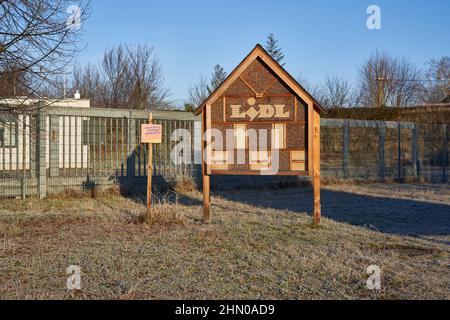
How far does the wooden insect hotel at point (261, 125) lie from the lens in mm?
10438

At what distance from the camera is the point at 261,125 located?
10.7 metres

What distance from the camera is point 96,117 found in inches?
643

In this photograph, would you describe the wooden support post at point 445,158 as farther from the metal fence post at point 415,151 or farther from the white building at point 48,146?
the white building at point 48,146

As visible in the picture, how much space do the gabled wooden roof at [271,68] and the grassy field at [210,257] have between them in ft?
8.20

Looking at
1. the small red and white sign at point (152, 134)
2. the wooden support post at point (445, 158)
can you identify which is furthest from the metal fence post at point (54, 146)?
the wooden support post at point (445, 158)

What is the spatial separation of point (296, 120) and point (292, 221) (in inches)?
84.6

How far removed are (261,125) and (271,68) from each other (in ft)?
3.69

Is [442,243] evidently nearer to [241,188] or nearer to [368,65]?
[241,188]

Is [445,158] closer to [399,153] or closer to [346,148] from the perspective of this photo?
[399,153]

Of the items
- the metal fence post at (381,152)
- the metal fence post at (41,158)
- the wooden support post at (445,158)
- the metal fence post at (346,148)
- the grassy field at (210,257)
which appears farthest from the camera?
the metal fence post at (381,152)

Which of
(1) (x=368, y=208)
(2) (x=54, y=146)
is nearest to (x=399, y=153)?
(1) (x=368, y=208)

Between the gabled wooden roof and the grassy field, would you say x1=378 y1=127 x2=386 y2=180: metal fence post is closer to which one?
the grassy field

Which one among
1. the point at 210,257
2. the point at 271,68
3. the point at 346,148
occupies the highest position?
the point at 271,68

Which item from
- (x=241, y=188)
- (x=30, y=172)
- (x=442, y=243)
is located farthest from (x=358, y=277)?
(x=241, y=188)
